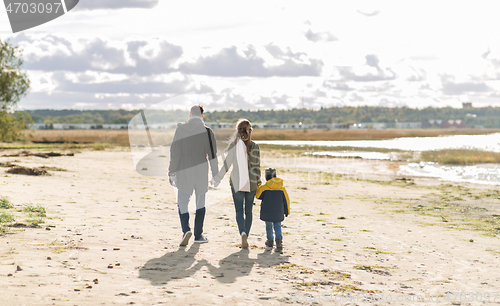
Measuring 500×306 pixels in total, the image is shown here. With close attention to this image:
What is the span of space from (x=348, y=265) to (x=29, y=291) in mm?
4278

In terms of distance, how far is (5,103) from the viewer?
33469 mm

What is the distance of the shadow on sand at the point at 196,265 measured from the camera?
553cm

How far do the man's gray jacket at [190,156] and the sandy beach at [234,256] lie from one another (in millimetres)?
1079

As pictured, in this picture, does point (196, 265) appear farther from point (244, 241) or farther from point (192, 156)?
point (192, 156)

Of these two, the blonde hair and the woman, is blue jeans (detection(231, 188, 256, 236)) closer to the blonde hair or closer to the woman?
the woman

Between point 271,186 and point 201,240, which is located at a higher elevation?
point 271,186

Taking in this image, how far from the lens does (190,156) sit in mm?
6793

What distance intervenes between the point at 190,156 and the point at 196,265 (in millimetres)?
1693

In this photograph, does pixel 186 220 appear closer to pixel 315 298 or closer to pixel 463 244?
pixel 315 298

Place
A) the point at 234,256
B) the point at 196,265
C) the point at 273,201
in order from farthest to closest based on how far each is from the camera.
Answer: the point at 273,201 < the point at 234,256 < the point at 196,265

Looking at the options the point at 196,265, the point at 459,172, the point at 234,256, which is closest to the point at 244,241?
the point at 234,256

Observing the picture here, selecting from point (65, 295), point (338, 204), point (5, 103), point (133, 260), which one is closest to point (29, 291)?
point (65, 295)

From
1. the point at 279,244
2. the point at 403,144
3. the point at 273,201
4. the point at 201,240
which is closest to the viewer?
the point at 273,201

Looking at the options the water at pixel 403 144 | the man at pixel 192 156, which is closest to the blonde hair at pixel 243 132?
the man at pixel 192 156
